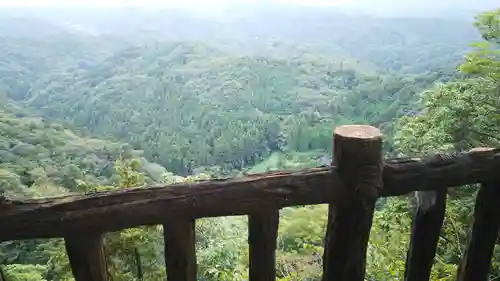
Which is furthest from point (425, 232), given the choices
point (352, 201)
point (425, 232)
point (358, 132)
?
point (358, 132)

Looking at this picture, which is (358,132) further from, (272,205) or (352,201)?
(272,205)

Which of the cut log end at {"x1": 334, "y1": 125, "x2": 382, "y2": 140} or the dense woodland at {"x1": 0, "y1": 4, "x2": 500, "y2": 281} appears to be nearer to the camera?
the cut log end at {"x1": 334, "y1": 125, "x2": 382, "y2": 140}

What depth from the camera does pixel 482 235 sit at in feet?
5.55

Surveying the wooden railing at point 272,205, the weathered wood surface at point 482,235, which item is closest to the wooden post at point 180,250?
the wooden railing at point 272,205

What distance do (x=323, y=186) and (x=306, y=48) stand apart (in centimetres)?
7150

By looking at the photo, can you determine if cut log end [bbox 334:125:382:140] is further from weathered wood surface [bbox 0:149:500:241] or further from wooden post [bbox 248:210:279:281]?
wooden post [bbox 248:210:279:281]

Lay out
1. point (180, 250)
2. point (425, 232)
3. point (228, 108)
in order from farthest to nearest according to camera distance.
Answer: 1. point (228, 108)
2. point (425, 232)
3. point (180, 250)

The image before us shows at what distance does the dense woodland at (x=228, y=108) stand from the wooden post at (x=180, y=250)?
7.4 inches

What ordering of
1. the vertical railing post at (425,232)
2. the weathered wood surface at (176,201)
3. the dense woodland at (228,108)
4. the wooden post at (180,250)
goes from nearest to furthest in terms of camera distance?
1. the weathered wood surface at (176,201)
2. the wooden post at (180,250)
3. the vertical railing post at (425,232)
4. the dense woodland at (228,108)

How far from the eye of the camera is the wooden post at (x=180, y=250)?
1412mm

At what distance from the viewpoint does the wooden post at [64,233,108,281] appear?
1379mm

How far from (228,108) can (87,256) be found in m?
44.2

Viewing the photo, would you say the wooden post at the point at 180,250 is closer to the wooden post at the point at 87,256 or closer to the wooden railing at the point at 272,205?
the wooden railing at the point at 272,205

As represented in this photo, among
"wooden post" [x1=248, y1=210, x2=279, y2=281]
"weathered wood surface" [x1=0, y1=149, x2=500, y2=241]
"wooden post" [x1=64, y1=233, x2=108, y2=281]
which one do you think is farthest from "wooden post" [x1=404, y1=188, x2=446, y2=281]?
"wooden post" [x1=64, y1=233, x2=108, y2=281]
